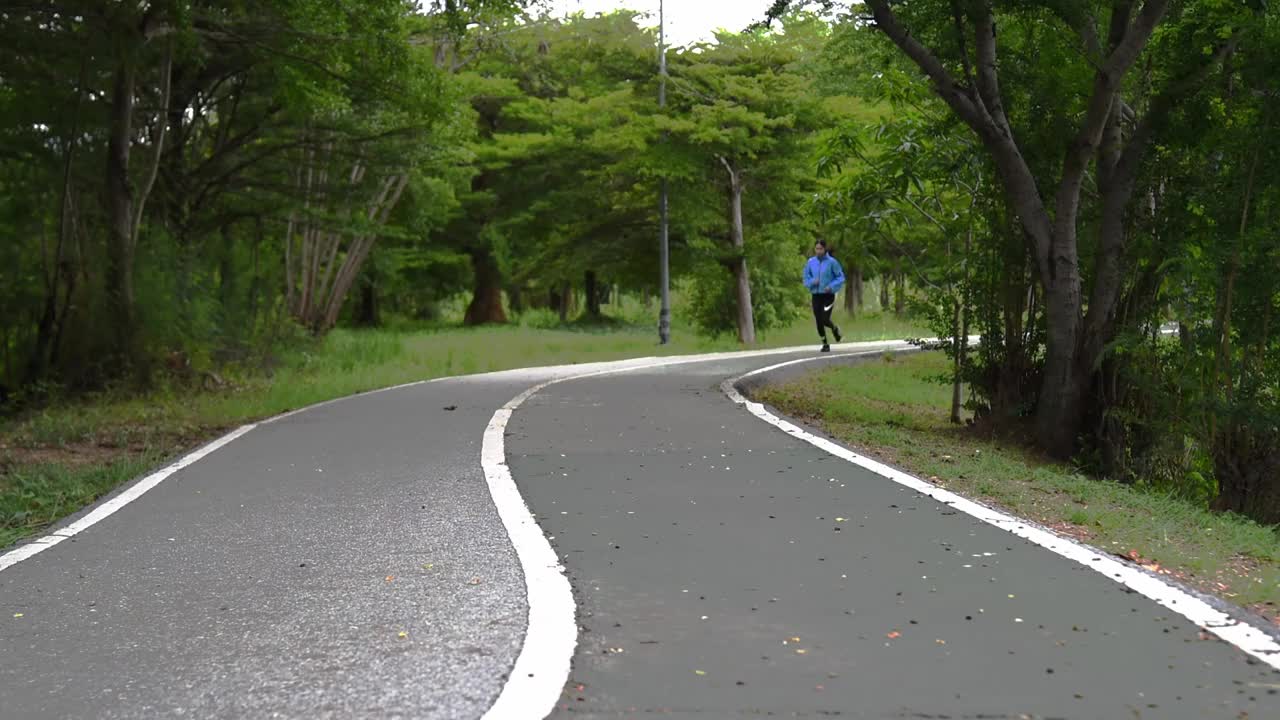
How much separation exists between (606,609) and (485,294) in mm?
48353

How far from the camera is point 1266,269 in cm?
1006

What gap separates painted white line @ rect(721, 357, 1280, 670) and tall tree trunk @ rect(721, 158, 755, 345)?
24.8 meters

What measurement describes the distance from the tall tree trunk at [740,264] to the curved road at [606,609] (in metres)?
25.6

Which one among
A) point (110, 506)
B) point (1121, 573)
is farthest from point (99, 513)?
point (1121, 573)

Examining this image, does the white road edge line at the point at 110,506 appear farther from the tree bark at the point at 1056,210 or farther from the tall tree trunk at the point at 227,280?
the tall tree trunk at the point at 227,280

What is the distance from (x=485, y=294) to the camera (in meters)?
53.2

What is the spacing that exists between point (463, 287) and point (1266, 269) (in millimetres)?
51617

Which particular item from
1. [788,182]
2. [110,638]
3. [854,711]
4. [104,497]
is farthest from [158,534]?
[788,182]

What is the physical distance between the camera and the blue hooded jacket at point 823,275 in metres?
23.0

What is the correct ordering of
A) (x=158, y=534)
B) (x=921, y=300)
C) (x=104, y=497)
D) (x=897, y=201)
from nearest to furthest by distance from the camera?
(x=158, y=534) < (x=104, y=497) < (x=921, y=300) < (x=897, y=201)

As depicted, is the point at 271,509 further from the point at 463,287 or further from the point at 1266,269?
the point at 463,287

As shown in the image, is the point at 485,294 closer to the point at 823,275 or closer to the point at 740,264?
the point at 740,264

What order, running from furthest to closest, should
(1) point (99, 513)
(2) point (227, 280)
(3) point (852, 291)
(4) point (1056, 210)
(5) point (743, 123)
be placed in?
(3) point (852, 291) → (5) point (743, 123) → (2) point (227, 280) → (4) point (1056, 210) → (1) point (99, 513)

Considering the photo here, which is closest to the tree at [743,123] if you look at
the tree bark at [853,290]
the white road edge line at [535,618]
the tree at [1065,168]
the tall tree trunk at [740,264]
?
the tall tree trunk at [740,264]
